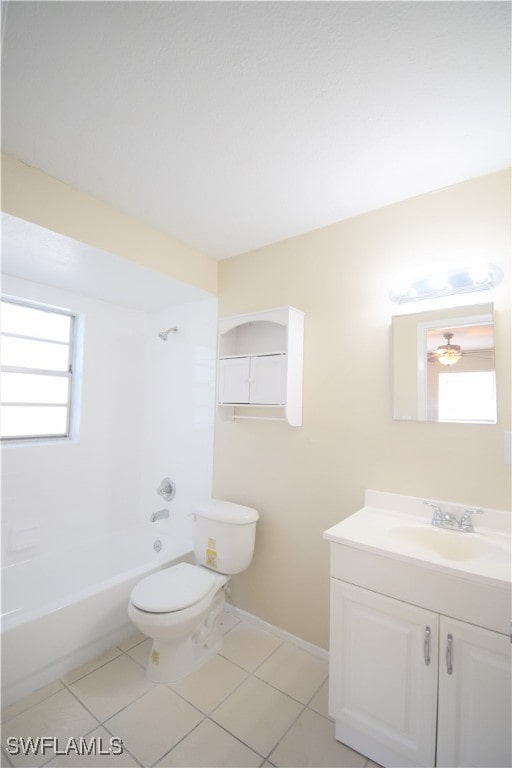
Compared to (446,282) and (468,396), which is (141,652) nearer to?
(468,396)

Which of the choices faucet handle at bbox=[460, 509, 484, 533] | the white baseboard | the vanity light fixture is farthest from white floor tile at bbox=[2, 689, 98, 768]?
the vanity light fixture

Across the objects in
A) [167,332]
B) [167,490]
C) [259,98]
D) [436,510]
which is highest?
[259,98]

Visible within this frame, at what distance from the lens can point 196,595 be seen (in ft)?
5.74

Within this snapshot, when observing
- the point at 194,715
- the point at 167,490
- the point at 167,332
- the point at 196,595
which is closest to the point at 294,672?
the point at 194,715

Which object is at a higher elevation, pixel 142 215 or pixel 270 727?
pixel 142 215

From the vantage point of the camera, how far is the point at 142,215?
199 cm

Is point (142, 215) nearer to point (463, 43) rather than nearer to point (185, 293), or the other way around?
point (185, 293)

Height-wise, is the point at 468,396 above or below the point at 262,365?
below

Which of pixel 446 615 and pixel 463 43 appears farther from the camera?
pixel 446 615

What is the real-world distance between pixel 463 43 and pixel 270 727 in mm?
2593

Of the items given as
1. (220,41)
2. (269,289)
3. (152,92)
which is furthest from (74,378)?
(220,41)

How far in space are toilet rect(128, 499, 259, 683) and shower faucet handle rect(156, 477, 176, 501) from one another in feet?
1.70

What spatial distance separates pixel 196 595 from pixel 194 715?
0.45m

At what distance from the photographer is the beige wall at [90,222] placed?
5.12 feet
